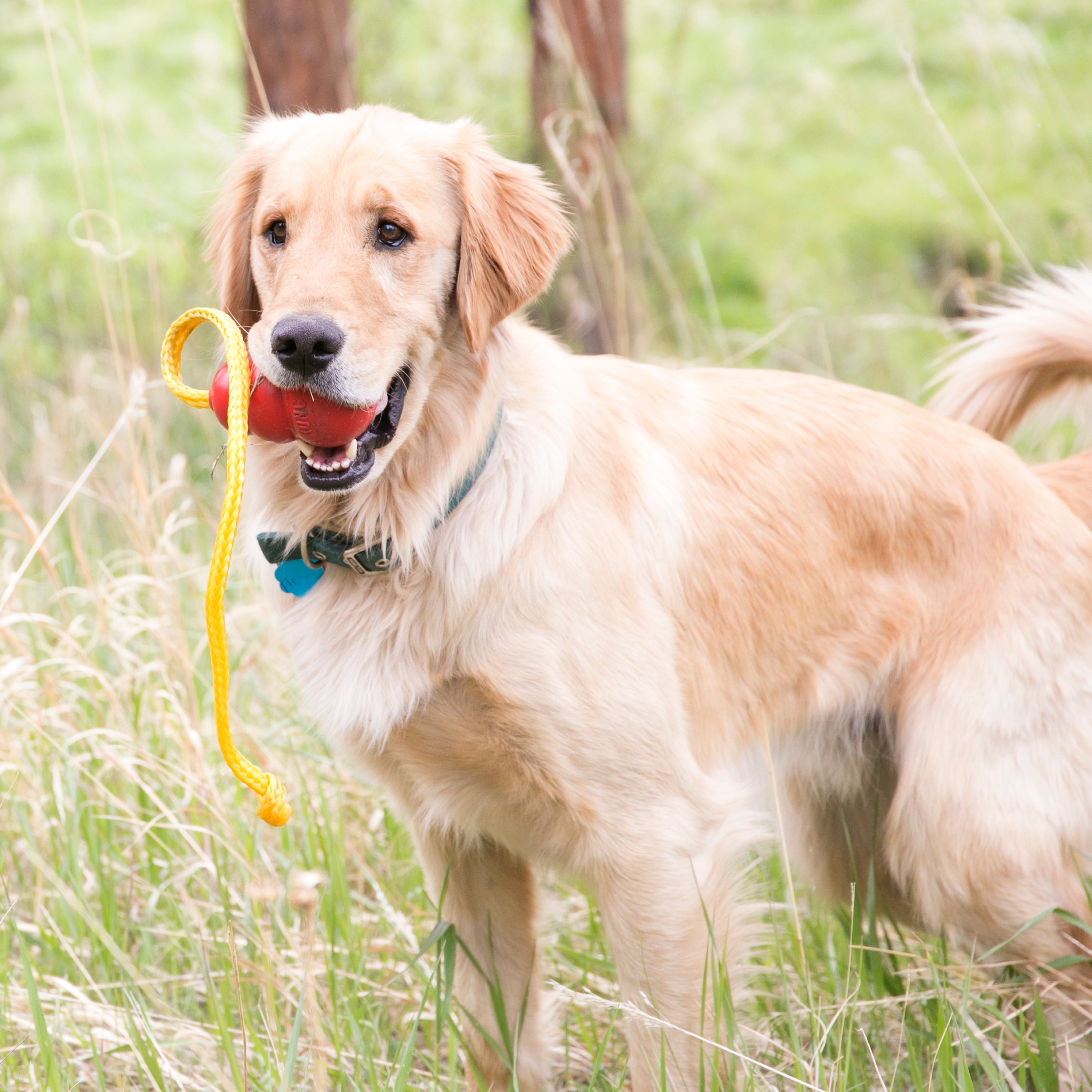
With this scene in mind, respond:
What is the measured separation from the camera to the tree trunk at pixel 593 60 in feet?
18.8

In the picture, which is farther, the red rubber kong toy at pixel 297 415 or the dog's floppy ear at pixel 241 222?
the dog's floppy ear at pixel 241 222

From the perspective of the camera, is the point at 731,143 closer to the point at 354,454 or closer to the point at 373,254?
the point at 373,254

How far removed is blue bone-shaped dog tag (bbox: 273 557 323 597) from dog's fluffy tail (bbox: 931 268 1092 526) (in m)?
1.62

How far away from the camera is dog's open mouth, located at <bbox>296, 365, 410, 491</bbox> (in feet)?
6.93

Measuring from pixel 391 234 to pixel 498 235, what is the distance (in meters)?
0.22

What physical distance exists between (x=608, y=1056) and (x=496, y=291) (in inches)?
65.8

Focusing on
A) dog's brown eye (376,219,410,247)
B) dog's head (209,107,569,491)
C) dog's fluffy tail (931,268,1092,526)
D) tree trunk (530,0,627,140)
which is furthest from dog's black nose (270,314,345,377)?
tree trunk (530,0,627,140)

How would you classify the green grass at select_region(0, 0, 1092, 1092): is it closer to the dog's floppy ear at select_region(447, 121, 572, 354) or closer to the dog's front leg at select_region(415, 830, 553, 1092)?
the dog's front leg at select_region(415, 830, 553, 1092)

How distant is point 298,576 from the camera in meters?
2.41

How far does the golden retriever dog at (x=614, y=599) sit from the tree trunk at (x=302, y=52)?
2.63 metres

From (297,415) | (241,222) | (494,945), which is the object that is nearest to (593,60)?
(241,222)

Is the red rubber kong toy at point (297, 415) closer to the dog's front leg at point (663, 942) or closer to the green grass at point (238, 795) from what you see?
the green grass at point (238, 795)

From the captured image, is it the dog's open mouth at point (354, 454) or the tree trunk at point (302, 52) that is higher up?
the tree trunk at point (302, 52)

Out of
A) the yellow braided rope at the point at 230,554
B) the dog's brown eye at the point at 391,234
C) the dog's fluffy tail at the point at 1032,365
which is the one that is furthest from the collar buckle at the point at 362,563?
the dog's fluffy tail at the point at 1032,365
